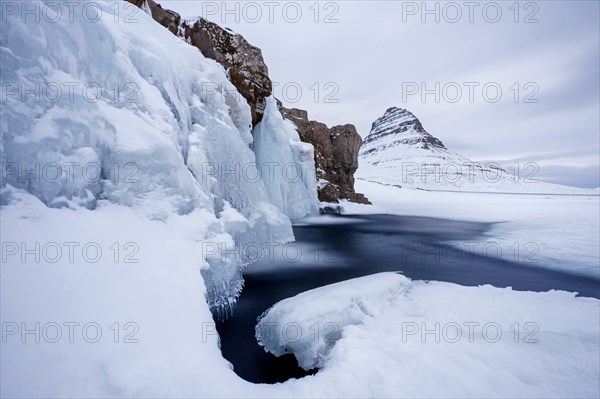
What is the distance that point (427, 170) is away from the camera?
107 m

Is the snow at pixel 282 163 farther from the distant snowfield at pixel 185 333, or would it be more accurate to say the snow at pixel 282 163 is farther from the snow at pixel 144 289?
the distant snowfield at pixel 185 333

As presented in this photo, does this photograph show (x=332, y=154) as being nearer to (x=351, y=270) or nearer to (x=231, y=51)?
(x=231, y=51)

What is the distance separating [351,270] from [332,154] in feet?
84.5

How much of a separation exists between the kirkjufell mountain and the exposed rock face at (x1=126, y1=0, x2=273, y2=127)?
191 feet

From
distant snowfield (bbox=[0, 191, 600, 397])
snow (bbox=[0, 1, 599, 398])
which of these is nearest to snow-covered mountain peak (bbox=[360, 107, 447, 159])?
snow (bbox=[0, 1, 599, 398])

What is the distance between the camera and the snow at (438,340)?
3.63 metres

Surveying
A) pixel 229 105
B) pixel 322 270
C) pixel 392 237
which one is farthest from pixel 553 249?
pixel 229 105

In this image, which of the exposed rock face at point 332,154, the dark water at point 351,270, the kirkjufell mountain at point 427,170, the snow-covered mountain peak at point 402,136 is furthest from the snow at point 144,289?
the snow-covered mountain peak at point 402,136

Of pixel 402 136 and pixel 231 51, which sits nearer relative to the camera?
pixel 231 51

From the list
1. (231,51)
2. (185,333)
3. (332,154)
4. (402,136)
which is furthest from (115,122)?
(402,136)

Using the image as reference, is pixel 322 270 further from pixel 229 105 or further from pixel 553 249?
A: pixel 553 249

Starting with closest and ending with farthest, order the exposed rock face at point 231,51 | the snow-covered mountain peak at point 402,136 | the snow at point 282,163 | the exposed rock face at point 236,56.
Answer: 1. the exposed rock face at point 231,51
2. the exposed rock face at point 236,56
3. the snow at point 282,163
4. the snow-covered mountain peak at point 402,136

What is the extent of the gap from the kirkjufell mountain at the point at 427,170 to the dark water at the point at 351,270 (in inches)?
2192

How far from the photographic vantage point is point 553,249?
13820mm
